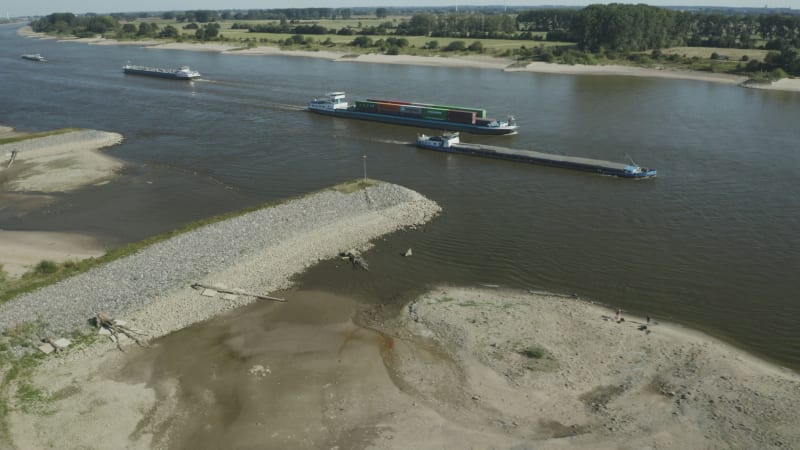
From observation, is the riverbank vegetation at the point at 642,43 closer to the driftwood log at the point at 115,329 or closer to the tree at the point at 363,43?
the tree at the point at 363,43

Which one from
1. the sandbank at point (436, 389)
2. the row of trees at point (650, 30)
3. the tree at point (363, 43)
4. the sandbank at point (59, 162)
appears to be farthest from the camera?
the tree at point (363, 43)

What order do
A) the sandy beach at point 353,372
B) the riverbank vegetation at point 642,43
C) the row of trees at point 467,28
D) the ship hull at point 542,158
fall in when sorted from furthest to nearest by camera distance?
the row of trees at point 467,28 < the riverbank vegetation at point 642,43 < the ship hull at point 542,158 < the sandy beach at point 353,372

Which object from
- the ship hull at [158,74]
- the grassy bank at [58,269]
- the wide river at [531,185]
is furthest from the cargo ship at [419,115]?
the ship hull at [158,74]

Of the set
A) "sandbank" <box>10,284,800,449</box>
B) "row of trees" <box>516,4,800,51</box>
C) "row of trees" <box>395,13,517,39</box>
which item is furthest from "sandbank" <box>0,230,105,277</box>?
"row of trees" <box>395,13,517,39</box>

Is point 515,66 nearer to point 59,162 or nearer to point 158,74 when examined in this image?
point 158,74

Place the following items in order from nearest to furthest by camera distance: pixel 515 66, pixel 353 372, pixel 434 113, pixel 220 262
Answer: pixel 353 372
pixel 220 262
pixel 434 113
pixel 515 66

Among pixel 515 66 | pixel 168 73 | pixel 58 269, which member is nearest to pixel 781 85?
pixel 515 66
